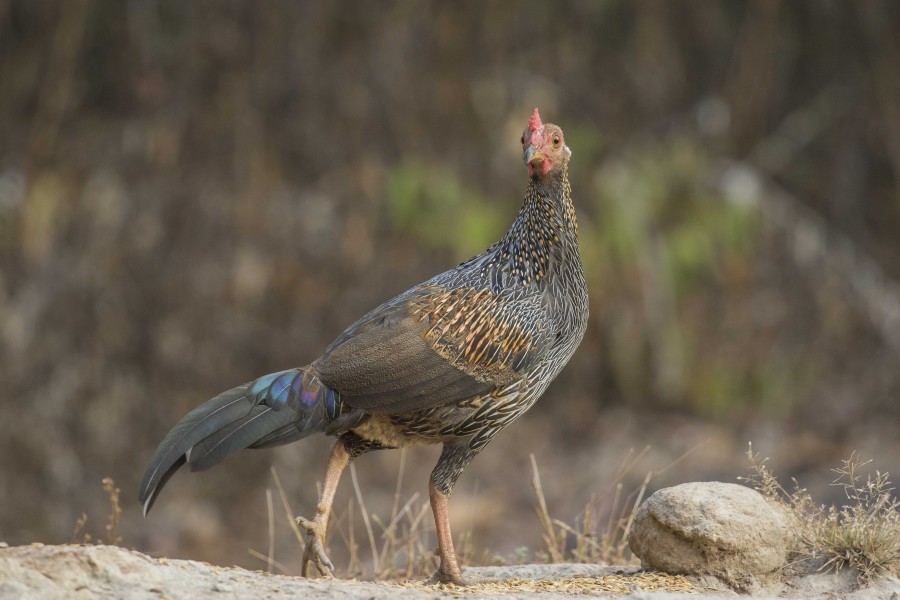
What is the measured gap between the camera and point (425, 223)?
11609 millimetres

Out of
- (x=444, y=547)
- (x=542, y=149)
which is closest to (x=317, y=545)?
(x=444, y=547)

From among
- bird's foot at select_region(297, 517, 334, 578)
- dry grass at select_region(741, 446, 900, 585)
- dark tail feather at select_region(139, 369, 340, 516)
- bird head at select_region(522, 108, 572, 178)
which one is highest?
bird head at select_region(522, 108, 572, 178)

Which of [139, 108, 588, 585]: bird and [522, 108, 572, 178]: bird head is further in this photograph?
[522, 108, 572, 178]: bird head

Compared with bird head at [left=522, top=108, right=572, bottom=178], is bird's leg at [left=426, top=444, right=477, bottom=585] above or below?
below

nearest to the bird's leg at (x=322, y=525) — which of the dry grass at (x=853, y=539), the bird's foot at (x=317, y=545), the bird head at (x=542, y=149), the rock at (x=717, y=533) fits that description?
the bird's foot at (x=317, y=545)

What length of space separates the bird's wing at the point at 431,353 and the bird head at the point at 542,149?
706 mm

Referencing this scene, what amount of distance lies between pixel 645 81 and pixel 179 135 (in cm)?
477

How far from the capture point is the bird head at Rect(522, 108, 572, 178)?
560cm

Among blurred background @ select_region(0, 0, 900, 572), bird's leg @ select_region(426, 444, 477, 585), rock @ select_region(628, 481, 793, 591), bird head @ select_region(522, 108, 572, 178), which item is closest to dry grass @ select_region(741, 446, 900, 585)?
rock @ select_region(628, 481, 793, 591)

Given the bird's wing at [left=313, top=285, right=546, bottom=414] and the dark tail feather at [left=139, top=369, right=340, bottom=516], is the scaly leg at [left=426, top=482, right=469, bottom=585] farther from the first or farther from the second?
the dark tail feather at [left=139, top=369, right=340, bottom=516]

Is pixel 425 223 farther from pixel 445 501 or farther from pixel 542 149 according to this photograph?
pixel 445 501

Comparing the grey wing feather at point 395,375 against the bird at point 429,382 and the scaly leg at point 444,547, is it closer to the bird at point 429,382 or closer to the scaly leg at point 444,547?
the bird at point 429,382

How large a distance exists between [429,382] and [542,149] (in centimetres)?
128

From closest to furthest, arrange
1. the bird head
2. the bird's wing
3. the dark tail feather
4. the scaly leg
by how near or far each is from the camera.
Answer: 1. the dark tail feather
2. the bird's wing
3. the scaly leg
4. the bird head
